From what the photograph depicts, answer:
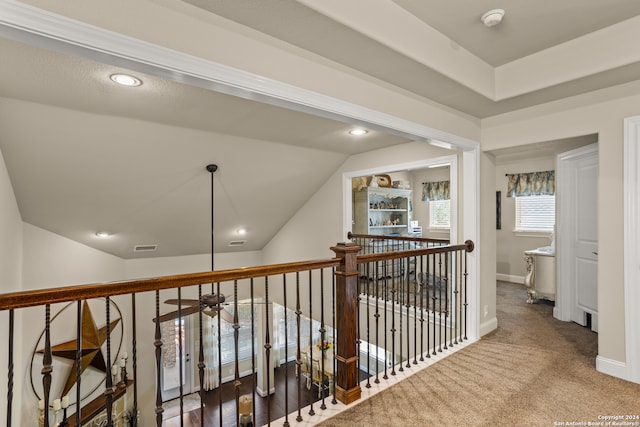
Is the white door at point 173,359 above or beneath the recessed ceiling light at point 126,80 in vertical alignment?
beneath

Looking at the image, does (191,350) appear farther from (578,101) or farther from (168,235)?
(578,101)

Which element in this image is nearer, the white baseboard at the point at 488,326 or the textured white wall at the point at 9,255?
the textured white wall at the point at 9,255

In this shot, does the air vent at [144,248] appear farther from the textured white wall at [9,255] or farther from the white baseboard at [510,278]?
the white baseboard at [510,278]

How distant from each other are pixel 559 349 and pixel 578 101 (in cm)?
222

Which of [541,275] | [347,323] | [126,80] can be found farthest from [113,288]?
[541,275]

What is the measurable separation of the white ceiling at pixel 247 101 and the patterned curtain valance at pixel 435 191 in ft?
10.4

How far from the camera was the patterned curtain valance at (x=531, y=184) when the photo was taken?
5684 millimetres

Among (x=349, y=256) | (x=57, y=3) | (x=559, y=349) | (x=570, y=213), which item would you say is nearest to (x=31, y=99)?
(x=57, y=3)

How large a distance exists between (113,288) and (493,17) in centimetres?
251

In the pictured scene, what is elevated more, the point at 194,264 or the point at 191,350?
the point at 194,264

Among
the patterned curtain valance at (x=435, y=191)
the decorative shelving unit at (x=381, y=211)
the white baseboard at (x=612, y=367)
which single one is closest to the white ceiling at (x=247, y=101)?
the decorative shelving unit at (x=381, y=211)

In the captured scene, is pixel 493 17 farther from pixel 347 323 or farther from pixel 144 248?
pixel 144 248

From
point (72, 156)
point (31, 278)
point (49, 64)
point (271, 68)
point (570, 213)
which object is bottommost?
point (31, 278)

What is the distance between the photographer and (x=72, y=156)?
11.0 ft
